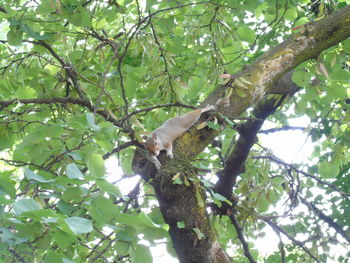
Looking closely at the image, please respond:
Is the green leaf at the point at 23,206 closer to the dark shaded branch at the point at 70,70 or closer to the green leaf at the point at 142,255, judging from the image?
the green leaf at the point at 142,255

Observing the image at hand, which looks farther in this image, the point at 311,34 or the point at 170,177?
the point at 311,34

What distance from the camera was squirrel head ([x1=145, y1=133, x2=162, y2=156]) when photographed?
2195mm

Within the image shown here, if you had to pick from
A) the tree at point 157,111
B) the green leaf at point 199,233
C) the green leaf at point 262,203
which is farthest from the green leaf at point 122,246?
the green leaf at point 262,203

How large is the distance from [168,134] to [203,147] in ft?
0.72

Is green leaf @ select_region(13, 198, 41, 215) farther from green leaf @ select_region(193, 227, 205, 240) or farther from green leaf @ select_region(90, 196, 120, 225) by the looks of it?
green leaf @ select_region(193, 227, 205, 240)

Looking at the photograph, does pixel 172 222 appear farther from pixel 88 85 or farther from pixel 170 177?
pixel 88 85

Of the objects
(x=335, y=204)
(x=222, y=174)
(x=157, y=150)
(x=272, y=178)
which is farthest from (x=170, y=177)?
(x=335, y=204)

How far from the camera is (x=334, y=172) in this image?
3.04 meters

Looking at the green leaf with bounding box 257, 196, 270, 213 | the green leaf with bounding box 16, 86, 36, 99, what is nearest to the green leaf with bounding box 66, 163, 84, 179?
the green leaf with bounding box 16, 86, 36, 99

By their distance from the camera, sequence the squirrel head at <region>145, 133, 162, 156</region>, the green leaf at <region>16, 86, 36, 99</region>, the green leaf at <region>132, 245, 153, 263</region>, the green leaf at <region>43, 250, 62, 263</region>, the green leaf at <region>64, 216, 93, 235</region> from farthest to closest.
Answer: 1. the green leaf at <region>16, 86, 36, 99</region>
2. the squirrel head at <region>145, 133, 162, 156</region>
3. the green leaf at <region>132, 245, 153, 263</region>
4. the green leaf at <region>43, 250, 62, 263</region>
5. the green leaf at <region>64, 216, 93, 235</region>

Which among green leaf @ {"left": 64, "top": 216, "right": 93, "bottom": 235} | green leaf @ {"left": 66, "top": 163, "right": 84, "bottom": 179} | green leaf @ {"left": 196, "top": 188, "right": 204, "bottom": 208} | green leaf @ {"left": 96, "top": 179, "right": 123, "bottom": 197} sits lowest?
green leaf @ {"left": 64, "top": 216, "right": 93, "bottom": 235}

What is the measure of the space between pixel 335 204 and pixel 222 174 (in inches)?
98.8

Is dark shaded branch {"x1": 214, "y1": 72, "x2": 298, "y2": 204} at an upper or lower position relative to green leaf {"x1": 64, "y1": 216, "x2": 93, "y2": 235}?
upper

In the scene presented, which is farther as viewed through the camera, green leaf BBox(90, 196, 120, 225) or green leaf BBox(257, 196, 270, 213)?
green leaf BBox(257, 196, 270, 213)
